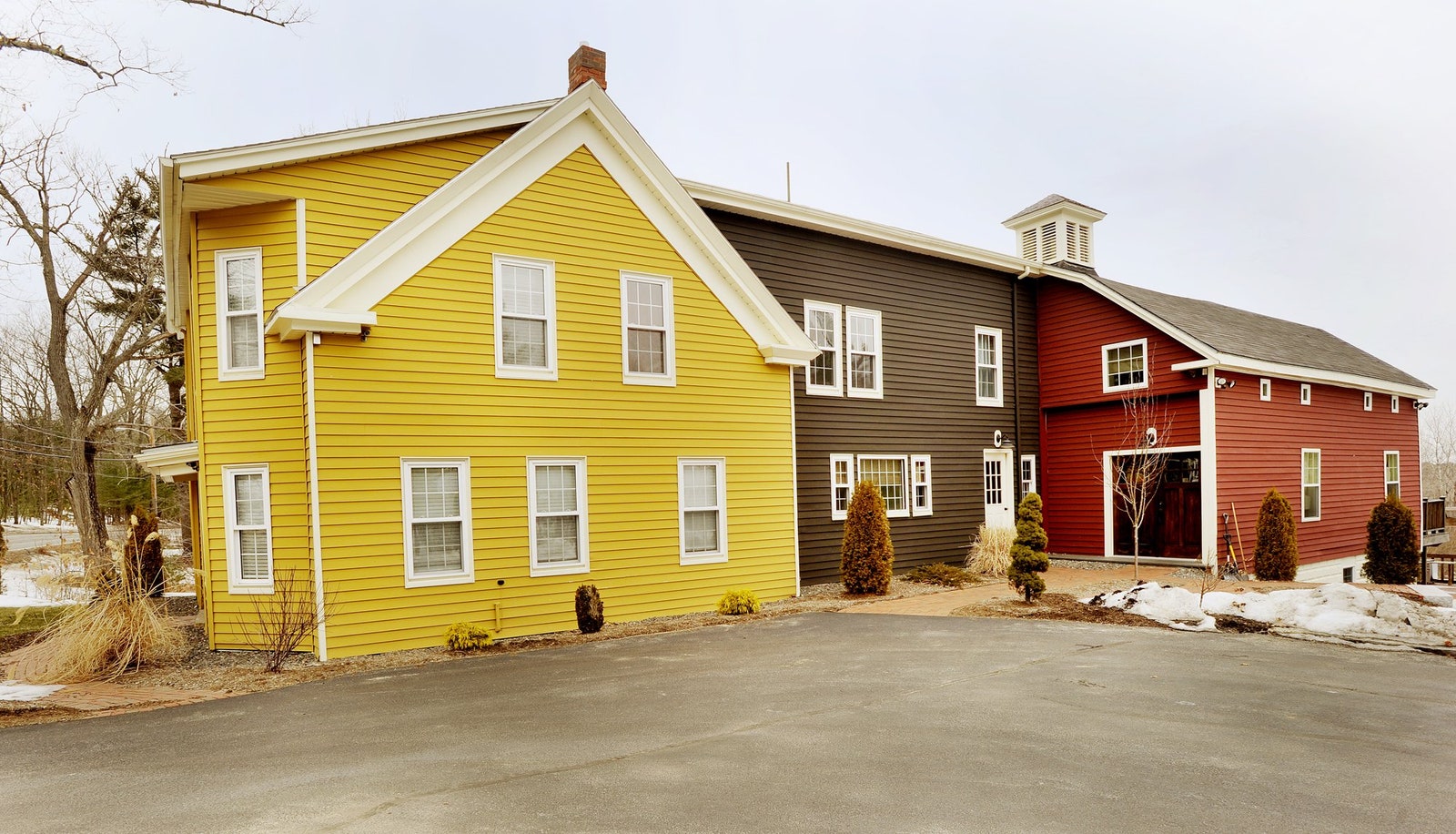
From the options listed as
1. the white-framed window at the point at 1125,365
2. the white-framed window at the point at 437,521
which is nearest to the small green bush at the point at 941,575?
the white-framed window at the point at 1125,365

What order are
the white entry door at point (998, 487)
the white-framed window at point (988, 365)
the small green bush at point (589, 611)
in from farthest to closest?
the white-framed window at point (988, 365) → the white entry door at point (998, 487) → the small green bush at point (589, 611)

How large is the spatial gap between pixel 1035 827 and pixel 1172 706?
3315 mm

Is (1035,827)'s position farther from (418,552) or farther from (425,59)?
(425,59)

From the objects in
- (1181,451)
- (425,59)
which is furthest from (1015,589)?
(425,59)

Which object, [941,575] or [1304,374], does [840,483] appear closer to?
[941,575]

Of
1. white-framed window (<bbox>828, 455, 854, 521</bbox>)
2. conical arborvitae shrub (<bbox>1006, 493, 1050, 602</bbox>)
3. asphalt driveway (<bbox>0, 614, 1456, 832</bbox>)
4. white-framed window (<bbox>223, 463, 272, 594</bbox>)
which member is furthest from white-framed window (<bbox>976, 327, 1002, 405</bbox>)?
white-framed window (<bbox>223, 463, 272, 594</bbox>)

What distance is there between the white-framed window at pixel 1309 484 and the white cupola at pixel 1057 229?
22.6 ft

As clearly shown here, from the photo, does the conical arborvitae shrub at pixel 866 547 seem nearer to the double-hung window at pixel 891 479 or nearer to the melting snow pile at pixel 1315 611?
the double-hung window at pixel 891 479

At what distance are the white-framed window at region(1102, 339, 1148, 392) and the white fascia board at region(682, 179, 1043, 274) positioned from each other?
2648 mm

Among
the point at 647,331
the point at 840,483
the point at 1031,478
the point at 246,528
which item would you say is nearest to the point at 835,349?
the point at 840,483

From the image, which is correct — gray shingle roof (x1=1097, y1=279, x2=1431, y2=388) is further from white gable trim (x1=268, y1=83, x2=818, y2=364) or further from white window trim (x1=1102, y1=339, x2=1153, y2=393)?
white gable trim (x1=268, y1=83, x2=818, y2=364)

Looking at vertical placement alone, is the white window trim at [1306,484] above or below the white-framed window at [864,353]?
below

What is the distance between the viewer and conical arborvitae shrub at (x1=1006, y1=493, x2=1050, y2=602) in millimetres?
12492

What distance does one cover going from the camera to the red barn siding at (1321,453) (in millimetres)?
17094
